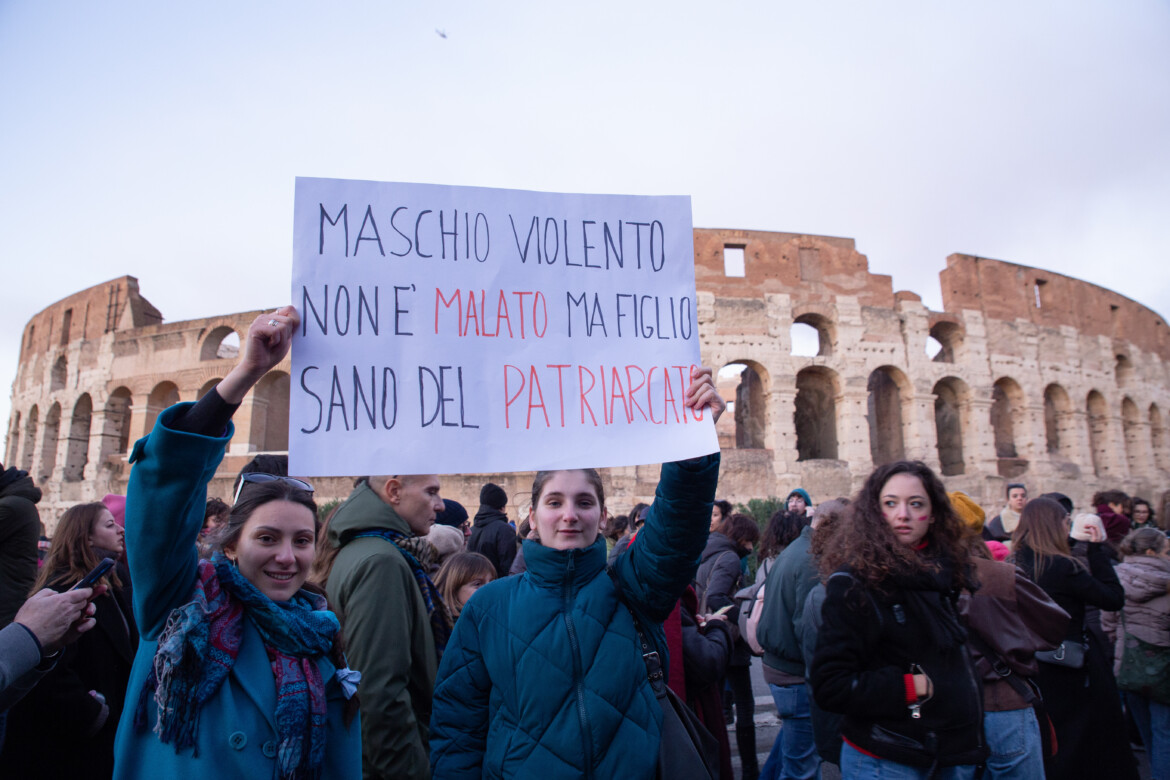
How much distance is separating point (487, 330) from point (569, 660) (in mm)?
980

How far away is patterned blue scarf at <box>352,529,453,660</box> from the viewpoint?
8.35 ft

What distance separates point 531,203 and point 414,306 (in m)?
0.50

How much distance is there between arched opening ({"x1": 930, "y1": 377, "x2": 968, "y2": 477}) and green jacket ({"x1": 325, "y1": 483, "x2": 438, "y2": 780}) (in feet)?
67.3

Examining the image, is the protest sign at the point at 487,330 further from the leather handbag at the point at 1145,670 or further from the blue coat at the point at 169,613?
the leather handbag at the point at 1145,670

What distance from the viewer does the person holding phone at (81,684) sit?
2463mm

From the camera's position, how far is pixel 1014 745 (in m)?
2.74

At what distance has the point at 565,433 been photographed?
1989mm

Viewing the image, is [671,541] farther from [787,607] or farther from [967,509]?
[967,509]

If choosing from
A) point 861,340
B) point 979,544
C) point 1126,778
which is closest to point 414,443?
point 979,544

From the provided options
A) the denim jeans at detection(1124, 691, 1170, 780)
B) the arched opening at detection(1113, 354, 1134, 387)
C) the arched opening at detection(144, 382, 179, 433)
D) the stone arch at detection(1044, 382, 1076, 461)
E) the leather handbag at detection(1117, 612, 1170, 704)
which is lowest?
the denim jeans at detection(1124, 691, 1170, 780)

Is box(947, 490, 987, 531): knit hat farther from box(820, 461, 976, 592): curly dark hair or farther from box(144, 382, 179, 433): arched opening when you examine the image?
box(144, 382, 179, 433): arched opening

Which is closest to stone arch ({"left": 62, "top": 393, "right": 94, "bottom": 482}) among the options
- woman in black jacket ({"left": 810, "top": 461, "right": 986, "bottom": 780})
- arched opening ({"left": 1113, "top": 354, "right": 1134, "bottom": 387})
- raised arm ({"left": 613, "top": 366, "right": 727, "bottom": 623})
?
raised arm ({"left": 613, "top": 366, "right": 727, "bottom": 623})

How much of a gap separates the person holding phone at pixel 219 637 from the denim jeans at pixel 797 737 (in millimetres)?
2733

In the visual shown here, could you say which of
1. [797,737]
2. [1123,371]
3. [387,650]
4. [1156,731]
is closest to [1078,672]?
[1156,731]
